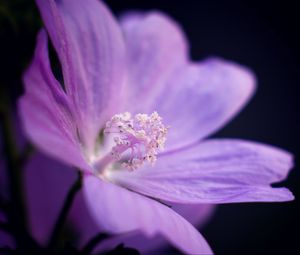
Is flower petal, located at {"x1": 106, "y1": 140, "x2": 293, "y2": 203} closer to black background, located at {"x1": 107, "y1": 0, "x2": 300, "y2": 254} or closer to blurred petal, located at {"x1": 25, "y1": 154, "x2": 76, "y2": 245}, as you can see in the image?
blurred petal, located at {"x1": 25, "y1": 154, "x2": 76, "y2": 245}

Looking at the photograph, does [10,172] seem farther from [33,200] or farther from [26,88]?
[26,88]

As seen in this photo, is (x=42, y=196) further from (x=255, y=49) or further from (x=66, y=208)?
(x=255, y=49)

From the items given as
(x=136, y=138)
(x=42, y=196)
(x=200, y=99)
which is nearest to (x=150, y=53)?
(x=200, y=99)

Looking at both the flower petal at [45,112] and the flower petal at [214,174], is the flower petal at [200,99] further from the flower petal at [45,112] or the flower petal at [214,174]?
the flower petal at [45,112]

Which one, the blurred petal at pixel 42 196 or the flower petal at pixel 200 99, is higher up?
the flower petal at pixel 200 99

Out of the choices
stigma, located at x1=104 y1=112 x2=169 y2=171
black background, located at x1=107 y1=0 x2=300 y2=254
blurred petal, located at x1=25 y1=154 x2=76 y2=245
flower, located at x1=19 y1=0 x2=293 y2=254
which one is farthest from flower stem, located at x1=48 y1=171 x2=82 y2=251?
black background, located at x1=107 y1=0 x2=300 y2=254

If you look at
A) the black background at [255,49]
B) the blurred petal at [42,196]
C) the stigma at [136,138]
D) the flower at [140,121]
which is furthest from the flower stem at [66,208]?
the black background at [255,49]
